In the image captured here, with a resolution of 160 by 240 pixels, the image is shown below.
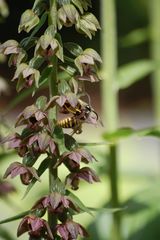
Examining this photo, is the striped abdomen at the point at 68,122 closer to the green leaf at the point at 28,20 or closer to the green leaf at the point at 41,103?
the green leaf at the point at 41,103

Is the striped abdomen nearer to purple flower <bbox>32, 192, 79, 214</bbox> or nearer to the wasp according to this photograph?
the wasp

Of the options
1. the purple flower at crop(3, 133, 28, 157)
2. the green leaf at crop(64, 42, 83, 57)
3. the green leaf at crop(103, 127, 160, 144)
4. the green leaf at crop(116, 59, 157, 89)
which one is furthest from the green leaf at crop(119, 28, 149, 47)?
the purple flower at crop(3, 133, 28, 157)

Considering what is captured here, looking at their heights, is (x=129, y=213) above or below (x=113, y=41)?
below

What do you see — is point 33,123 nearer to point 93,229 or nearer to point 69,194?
point 69,194

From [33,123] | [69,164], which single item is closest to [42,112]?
[33,123]

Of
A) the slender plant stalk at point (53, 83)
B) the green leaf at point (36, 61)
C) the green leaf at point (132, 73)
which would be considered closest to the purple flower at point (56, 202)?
the slender plant stalk at point (53, 83)
